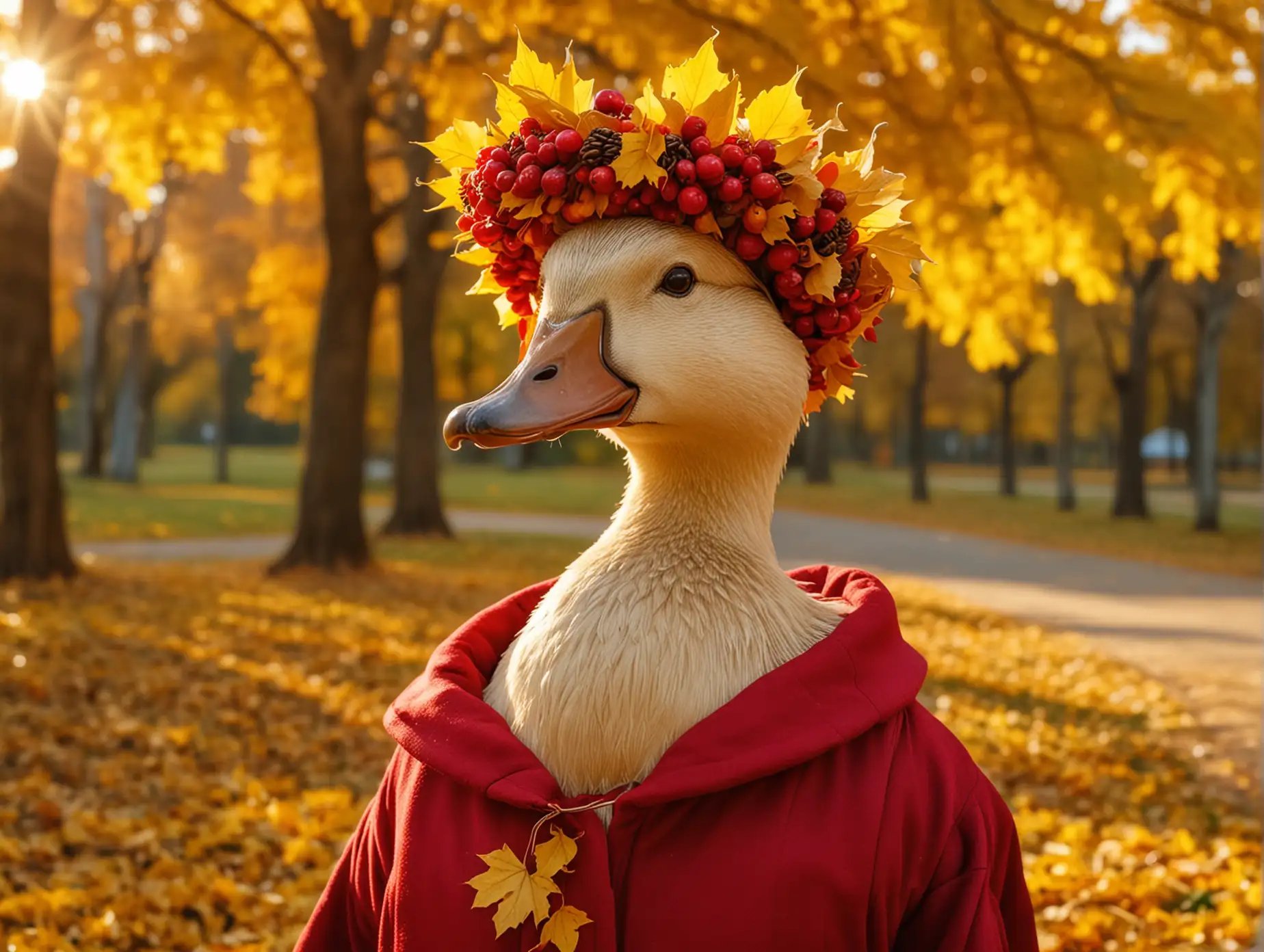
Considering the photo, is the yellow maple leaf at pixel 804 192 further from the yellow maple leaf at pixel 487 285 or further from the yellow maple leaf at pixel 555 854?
the yellow maple leaf at pixel 555 854

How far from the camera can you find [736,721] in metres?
1.46

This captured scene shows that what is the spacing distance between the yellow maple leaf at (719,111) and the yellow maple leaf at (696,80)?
17 mm

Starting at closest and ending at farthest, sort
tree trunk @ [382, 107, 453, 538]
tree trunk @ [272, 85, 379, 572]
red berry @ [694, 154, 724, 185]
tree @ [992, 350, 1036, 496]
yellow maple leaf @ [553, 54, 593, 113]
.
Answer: red berry @ [694, 154, 724, 185] → yellow maple leaf @ [553, 54, 593, 113] → tree trunk @ [272, 85, 379, 572] → tree trunk @ [382, 107, 453, 538] → tree @ [992, 350, 1036, 496]

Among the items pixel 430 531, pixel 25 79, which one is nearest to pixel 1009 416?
pixel 430 531

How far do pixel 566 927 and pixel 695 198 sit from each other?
40.7 inches

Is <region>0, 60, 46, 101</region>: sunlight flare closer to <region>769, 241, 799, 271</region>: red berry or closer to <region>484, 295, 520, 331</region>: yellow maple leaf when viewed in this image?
<region>484, 295, 520, 331</region>: yellow maple leaf

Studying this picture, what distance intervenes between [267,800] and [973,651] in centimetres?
510

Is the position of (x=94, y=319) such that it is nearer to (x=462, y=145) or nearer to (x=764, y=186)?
(x=462, y=145)

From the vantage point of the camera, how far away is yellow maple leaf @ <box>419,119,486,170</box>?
1.81 meters

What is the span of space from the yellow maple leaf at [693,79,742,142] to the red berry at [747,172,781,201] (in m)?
0.09

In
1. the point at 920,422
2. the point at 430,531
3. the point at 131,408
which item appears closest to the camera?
the point at 430,531

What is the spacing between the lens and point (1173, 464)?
4181 cm

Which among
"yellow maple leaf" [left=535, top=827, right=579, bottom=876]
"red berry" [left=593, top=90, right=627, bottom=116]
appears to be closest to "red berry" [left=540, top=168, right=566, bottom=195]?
"red berry" [left=593, top=90, right=627, bottom=116]

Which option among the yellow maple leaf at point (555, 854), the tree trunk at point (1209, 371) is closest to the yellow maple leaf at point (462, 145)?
the yellow maple leaf at point (555, 854)
